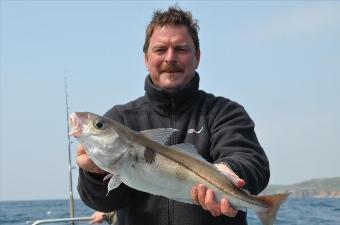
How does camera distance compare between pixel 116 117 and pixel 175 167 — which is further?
pixel 116 117

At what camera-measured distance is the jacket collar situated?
5.44 meters

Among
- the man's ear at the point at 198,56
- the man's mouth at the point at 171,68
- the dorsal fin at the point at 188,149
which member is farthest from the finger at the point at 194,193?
the man's ear at the point at 198,56

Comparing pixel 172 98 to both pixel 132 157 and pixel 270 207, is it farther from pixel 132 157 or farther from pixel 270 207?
pixel 270 207

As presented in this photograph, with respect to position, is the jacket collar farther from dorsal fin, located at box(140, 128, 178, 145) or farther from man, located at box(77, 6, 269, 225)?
dorsal fin, located at box(140, 128, 178, 145)

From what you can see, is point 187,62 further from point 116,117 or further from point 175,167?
point 175,167

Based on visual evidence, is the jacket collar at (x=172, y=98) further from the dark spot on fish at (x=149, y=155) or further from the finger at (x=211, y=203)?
the finger at (x=211, y=203)

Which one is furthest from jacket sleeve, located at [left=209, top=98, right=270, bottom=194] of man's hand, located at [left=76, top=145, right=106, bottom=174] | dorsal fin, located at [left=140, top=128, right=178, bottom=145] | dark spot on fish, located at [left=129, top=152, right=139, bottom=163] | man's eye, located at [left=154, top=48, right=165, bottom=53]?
man's hand, located at [left=76, top=145, right=106, bottom=174]

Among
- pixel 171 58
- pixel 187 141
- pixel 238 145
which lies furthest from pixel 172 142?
pixel 171 58

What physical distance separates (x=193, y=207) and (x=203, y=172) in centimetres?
87

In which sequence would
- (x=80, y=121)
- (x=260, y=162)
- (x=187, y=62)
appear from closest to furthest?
(x=80, y=121) → (x=260, y=162) → (x=187, y=62)

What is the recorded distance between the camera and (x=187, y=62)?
542 centimetres

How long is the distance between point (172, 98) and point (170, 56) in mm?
430

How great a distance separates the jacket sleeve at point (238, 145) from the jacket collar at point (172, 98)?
271mm

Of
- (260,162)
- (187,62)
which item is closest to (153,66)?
(187,62)
